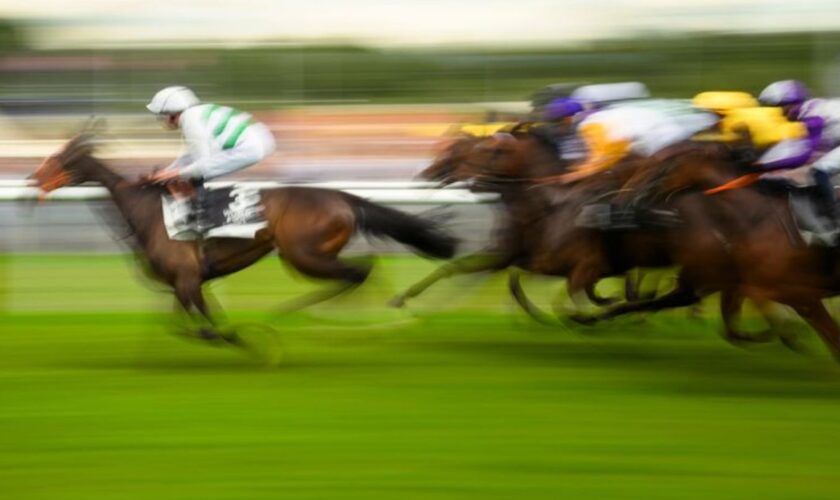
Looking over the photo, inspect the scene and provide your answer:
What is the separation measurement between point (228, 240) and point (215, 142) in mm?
481

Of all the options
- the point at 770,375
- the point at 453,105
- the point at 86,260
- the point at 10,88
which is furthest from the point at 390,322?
the point at 10,88

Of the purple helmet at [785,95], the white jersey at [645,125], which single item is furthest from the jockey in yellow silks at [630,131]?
the purple helmet at [785,95]

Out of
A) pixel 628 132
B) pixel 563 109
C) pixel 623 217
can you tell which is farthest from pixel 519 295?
pixel 623 217

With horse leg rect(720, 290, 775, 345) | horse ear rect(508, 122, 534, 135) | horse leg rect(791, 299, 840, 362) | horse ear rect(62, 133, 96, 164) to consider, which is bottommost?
horse leg rect(720, 290, 775, 345)

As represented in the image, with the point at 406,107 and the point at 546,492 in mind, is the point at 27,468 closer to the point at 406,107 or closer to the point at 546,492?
the point at 546,492

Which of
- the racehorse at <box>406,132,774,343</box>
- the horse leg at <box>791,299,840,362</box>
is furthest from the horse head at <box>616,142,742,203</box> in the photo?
the horse leg at <box>791,299,840,362</box>

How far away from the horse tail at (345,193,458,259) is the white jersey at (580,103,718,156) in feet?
3.14

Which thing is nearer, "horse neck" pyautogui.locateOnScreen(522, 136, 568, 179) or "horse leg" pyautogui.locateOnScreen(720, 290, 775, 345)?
"horse leg" pyautogui.locateOnScreen(720, 290, 775, 345)

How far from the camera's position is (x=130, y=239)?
7.92 meters

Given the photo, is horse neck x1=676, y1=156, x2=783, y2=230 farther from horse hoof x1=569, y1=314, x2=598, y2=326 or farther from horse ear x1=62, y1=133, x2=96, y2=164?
horse ear x1=62, y1=133, x2=96, y2=164

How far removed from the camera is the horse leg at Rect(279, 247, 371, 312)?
771 cm

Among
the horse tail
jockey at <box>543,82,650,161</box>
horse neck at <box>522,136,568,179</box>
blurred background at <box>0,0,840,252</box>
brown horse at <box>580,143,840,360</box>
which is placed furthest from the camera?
blurred background at <box>0,0,840,252</box>

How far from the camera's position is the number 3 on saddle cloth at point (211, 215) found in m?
7.61

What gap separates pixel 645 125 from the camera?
8172mm
